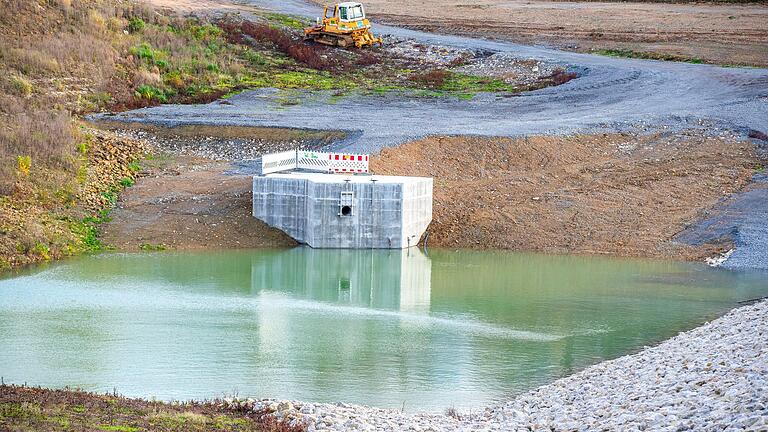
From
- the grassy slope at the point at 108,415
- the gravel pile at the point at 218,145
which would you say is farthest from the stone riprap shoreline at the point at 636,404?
the gravel pile at the point at 218,145


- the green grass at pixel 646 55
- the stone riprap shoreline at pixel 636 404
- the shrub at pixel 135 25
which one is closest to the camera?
the stone riprap shoreline at pixel 636 404

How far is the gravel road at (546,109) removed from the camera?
4816cm

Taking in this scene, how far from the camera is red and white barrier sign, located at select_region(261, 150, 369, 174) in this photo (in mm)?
41719

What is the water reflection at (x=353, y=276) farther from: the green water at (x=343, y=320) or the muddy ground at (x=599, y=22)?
the muddy ground at (x=599, y=22)

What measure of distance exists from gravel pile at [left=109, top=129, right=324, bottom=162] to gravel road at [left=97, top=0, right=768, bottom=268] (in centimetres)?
110

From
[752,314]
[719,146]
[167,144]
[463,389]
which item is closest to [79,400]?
[463,389]

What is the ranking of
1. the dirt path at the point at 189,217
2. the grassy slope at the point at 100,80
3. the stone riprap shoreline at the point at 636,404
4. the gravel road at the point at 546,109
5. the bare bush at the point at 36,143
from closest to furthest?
1. the stone riprap shoreline at the point at 636,404
2. the dirt path at the point at 189,217
3. the grassy slope at the point at 100,80
4. the bare bush at the point at 36,143
5. the gravel road at the point at 546,109

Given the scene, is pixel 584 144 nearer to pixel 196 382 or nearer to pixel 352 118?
pixel 352 118

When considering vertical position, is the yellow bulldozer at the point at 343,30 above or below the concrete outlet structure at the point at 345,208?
above

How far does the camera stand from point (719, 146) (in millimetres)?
47531

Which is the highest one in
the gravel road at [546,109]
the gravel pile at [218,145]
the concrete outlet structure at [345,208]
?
the gravel road at [546,109]

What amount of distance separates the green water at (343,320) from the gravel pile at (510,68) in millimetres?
20864

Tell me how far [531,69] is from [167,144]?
68.8ft

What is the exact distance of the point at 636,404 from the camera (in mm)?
19625
